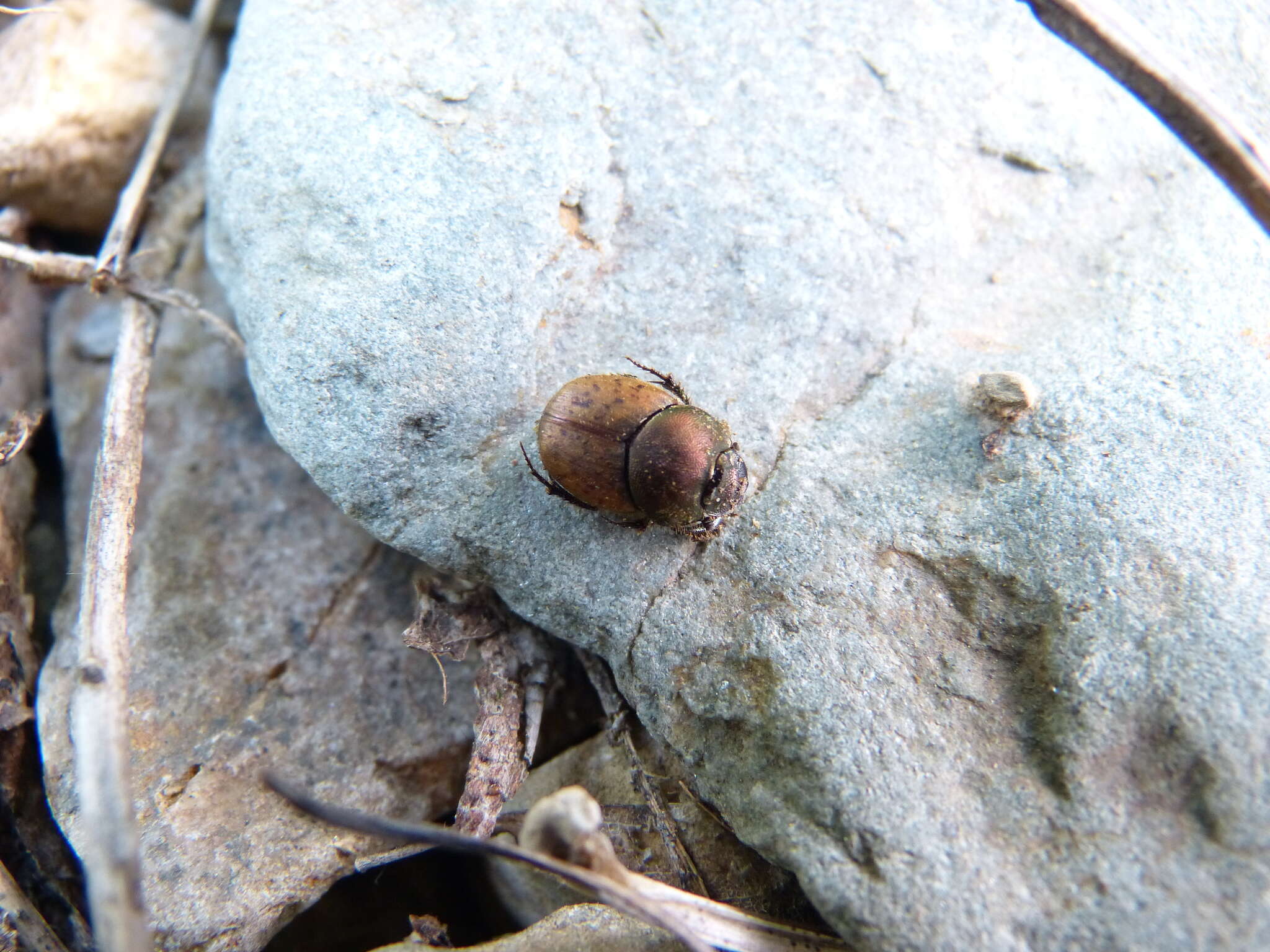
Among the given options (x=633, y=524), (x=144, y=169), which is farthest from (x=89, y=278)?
(x=633, y=524)

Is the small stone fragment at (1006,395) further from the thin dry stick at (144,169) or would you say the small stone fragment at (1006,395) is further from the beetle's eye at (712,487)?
the thin dry stick at (144,169)

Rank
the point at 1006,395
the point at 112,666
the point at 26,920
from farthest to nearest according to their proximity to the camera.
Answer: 1. the point at 1006,395
2. the point at 26,920
3. the point at 112,666

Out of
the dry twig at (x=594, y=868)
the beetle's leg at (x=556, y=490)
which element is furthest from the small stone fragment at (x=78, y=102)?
the dry twig at (x=594, y=868)

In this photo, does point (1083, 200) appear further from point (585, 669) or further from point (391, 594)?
point (391, 594)

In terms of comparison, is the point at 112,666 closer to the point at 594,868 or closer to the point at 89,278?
the point at 594,868

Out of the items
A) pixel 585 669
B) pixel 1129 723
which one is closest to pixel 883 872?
pixel 1129 723
